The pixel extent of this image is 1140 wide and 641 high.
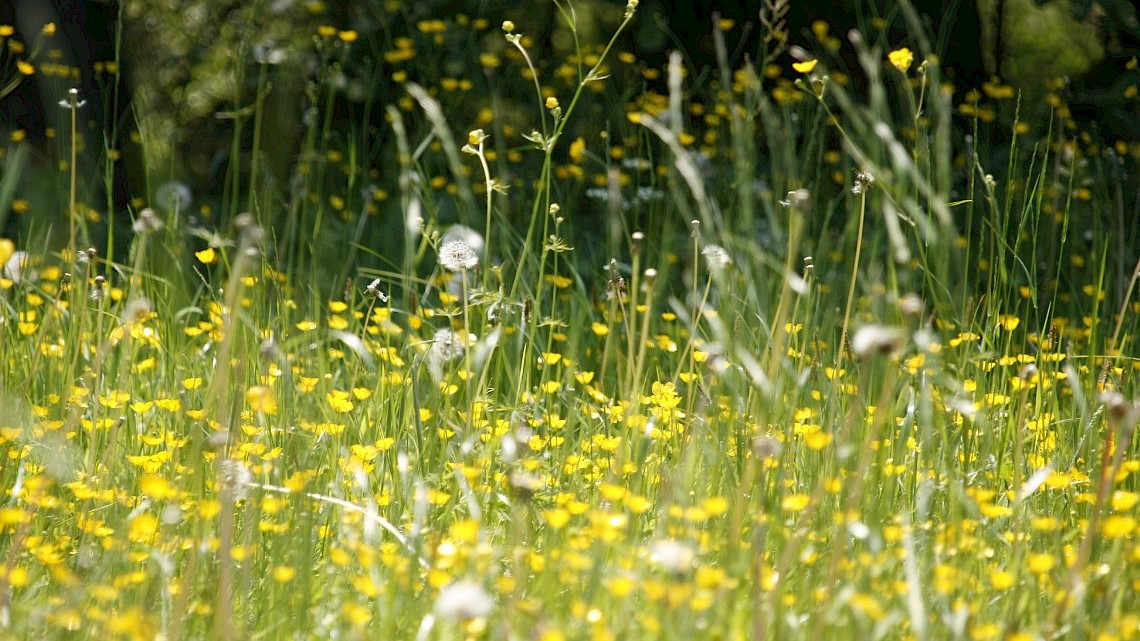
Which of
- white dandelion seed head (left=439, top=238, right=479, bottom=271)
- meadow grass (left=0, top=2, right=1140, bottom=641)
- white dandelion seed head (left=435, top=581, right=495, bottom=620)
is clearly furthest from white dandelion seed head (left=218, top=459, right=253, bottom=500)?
white dandelion seed head (left=439, top=238, right=479, bottom=271)

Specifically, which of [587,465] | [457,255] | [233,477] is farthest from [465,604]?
[457,255]

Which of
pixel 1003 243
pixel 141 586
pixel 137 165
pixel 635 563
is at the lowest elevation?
pixel 137 165

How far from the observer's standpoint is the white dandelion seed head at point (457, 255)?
2227mm

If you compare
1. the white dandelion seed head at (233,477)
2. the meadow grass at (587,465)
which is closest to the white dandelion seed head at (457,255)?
the meadow grass at (587,465)

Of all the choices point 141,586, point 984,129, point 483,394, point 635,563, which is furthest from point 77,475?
point 984,129

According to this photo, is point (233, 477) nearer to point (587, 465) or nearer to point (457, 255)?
point (587, 465)

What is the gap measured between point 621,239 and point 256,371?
1.74 metres

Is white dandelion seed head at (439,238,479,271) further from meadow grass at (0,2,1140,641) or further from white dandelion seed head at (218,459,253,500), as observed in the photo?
white dandelion seed head at (218,459,253,500)

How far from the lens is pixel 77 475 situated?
6.67 feet

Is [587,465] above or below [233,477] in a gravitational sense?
below

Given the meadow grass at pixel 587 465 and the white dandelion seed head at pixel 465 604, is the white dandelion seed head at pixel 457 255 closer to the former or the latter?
the meadow grass at pixel 587 465

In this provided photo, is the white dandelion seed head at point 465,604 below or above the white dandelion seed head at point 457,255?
above

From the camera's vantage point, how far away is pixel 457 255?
2.26 m

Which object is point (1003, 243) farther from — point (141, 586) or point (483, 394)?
point (141, 586)
